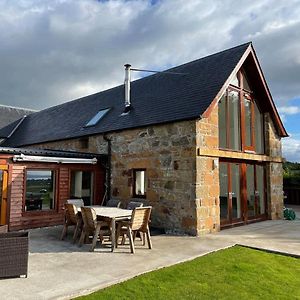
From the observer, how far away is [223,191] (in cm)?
1127

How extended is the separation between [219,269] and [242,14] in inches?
283

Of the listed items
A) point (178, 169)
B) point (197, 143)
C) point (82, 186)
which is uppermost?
point (197, 143)

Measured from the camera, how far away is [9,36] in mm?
13703

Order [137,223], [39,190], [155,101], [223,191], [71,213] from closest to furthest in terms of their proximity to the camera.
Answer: [137,223] < [71,213] < [39,190] < [223,191] < [155,101]

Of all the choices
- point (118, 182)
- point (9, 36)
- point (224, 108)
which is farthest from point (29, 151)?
point (224, 108)

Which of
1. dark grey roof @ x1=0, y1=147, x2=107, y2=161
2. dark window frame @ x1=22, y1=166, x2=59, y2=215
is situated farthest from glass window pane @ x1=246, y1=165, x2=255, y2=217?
dark window frame @ x1=22, y1=166, x2=59, y2=215

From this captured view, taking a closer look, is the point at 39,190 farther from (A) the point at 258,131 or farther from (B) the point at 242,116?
(A) the point at 258,131

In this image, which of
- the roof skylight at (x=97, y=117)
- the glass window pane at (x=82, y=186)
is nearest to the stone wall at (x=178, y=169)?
the glass window pane at (x=82, y=186)

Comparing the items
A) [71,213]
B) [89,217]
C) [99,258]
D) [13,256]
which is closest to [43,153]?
[71,213]

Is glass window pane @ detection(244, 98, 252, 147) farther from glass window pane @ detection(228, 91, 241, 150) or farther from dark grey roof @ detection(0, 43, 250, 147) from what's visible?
dark grey roof @ detection(0, 43, 250, 147)

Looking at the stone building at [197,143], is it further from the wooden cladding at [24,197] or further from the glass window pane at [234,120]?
the wooden cladding at [24,197]

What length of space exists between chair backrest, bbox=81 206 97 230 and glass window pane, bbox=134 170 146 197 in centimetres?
383

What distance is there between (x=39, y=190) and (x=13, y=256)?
5.87 m

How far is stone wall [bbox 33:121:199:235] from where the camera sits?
32.8 feet
